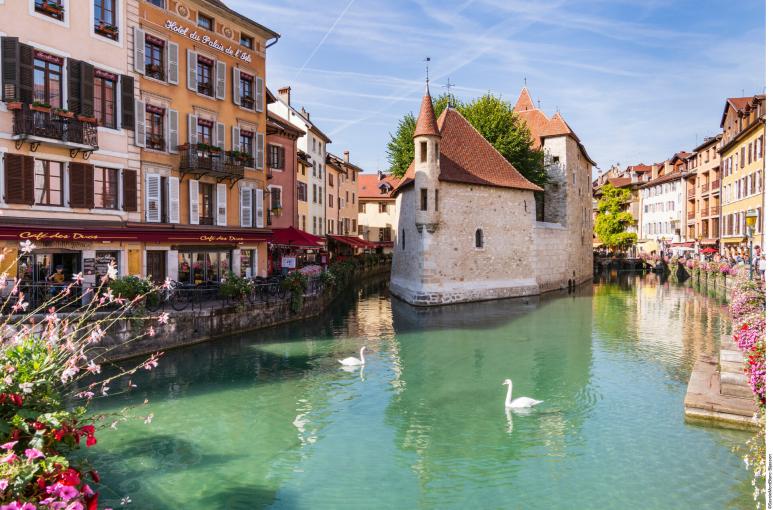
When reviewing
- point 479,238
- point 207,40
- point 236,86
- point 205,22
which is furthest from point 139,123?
point 479,238

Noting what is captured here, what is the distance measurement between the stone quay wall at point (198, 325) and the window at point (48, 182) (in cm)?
464

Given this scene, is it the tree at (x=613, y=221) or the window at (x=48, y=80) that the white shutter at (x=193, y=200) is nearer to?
the window at (x=48, y=80)

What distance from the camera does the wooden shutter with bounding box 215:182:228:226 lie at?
885 inches

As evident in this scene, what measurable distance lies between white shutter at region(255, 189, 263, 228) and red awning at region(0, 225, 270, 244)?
902 millimetres

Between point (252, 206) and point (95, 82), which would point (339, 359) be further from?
point (95, 82)

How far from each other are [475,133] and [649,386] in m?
21.8

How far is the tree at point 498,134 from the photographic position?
36125 millimetres

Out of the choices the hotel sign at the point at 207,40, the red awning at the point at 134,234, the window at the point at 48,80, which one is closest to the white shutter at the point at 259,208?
the red awning at the point at 134,234

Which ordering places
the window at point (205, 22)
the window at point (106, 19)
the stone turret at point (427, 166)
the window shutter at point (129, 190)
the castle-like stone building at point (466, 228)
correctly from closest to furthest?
the window at point (106, 19) < the window shutter at point (129, 190) < the window at point (205, 22) < the stone turret at point (427, 166) < the castle-like stone building at point (466, 228)

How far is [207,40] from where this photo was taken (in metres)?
21.7

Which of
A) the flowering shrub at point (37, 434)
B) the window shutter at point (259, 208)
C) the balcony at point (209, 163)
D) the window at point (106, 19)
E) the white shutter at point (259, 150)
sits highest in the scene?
the window at point (106, 19)

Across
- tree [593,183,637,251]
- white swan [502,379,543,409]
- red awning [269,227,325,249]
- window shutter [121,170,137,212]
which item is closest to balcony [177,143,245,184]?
window shutter [121,170,137,212]

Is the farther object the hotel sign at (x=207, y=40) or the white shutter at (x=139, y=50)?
the hotel sign at (x=207, y=40)

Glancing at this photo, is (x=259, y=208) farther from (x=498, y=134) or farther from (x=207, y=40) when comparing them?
(x=498, y=134)
